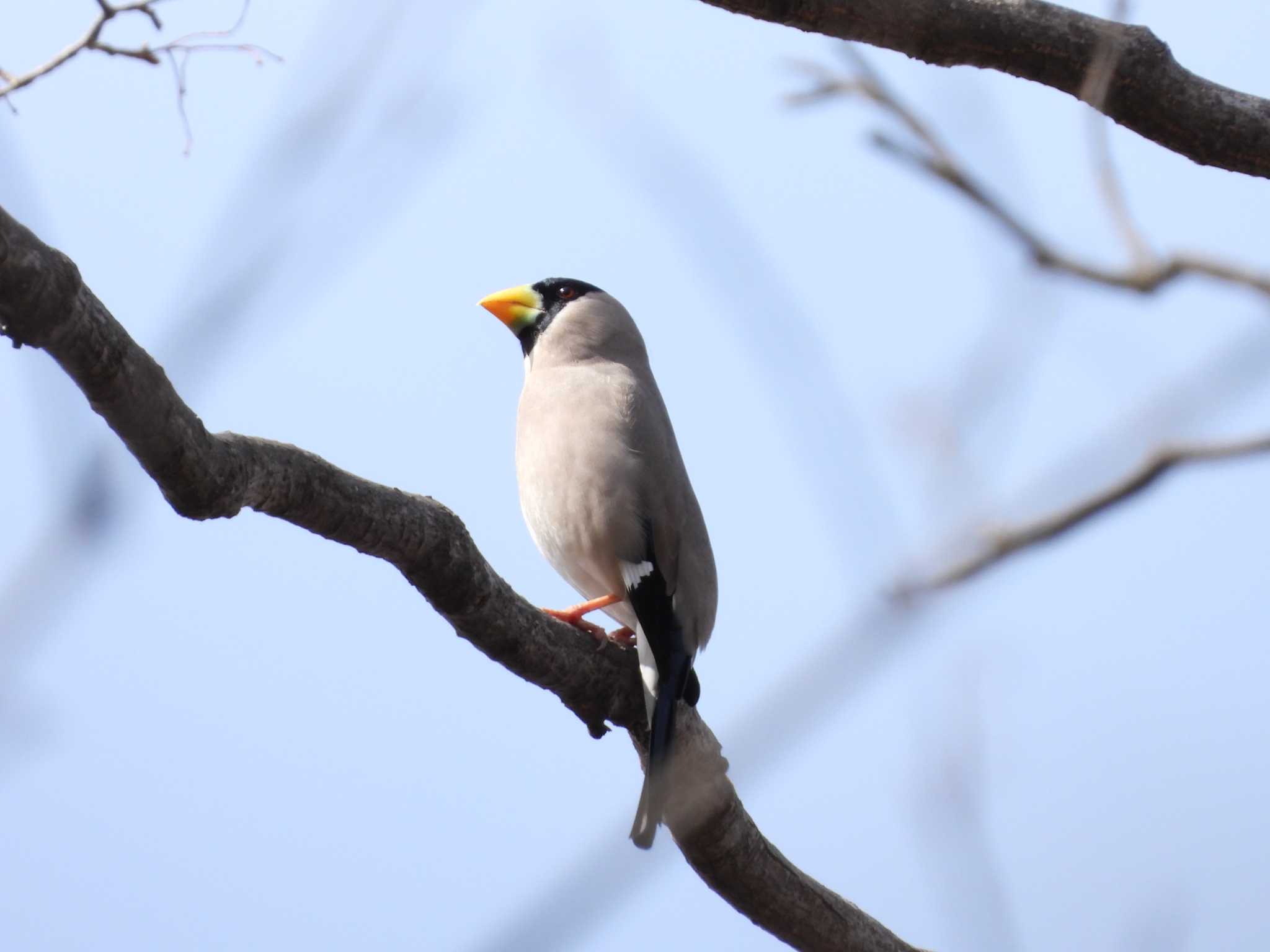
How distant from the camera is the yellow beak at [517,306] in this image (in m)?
5.67

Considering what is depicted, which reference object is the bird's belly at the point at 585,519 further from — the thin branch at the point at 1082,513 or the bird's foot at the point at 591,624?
the thin branch at the point at 1082,513

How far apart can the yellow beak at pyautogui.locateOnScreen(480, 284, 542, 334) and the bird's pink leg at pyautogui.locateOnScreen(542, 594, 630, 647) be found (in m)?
1.68

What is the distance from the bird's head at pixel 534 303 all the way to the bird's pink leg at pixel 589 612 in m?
1.59

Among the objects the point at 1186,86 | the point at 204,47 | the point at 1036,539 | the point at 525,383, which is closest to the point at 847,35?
the point at 1186,86

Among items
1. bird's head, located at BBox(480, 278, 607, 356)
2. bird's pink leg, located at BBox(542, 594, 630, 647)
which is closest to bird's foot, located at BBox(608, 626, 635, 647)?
bird's pink leg, located at BBox(542, 594, 630, 647)

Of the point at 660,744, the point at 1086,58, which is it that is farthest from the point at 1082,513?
the point at 660,744

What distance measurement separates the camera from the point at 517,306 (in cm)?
572

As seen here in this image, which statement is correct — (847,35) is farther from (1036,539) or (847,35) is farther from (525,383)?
(525,383)

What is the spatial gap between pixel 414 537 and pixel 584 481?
1.16 metres

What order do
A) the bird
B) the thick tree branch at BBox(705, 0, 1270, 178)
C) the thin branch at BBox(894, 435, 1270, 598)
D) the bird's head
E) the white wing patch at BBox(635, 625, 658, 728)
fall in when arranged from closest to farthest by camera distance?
the thin branch at BBox(894, 435, 1270, 598) → the thick tree branch at BBox(705, 0, 1270, 178) → the white wing patch at BBox(635, 625, 658, 728) → the bird → the bird's head

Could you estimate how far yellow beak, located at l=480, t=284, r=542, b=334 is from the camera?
567 centimetres

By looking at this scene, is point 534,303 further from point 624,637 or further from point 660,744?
point 660,744

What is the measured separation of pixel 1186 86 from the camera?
294 centimetres

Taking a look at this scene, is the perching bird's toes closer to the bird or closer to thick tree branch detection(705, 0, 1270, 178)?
the bird
